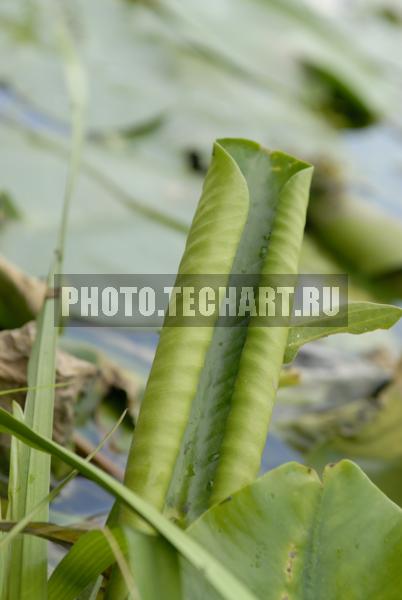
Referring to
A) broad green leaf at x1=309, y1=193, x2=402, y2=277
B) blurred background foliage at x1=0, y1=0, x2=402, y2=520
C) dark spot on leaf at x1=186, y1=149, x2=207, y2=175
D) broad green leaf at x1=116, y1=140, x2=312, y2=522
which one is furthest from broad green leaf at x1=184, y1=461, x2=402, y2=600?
dark spot on leaf at x1=186, y1=149, x2=207, y2=175

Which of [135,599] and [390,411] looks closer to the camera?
[135,599]

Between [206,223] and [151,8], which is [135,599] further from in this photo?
[151,8]

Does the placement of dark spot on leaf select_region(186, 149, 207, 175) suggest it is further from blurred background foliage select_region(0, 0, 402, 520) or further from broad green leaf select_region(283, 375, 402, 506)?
broad green leaf select_region(283, 375, 402, 506)

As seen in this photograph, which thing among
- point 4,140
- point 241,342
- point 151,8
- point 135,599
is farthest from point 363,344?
point 151,8

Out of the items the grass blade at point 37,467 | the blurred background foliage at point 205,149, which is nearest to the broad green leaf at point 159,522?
the grass blade at point 37,467

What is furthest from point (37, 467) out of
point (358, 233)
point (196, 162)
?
point (196, 162)
